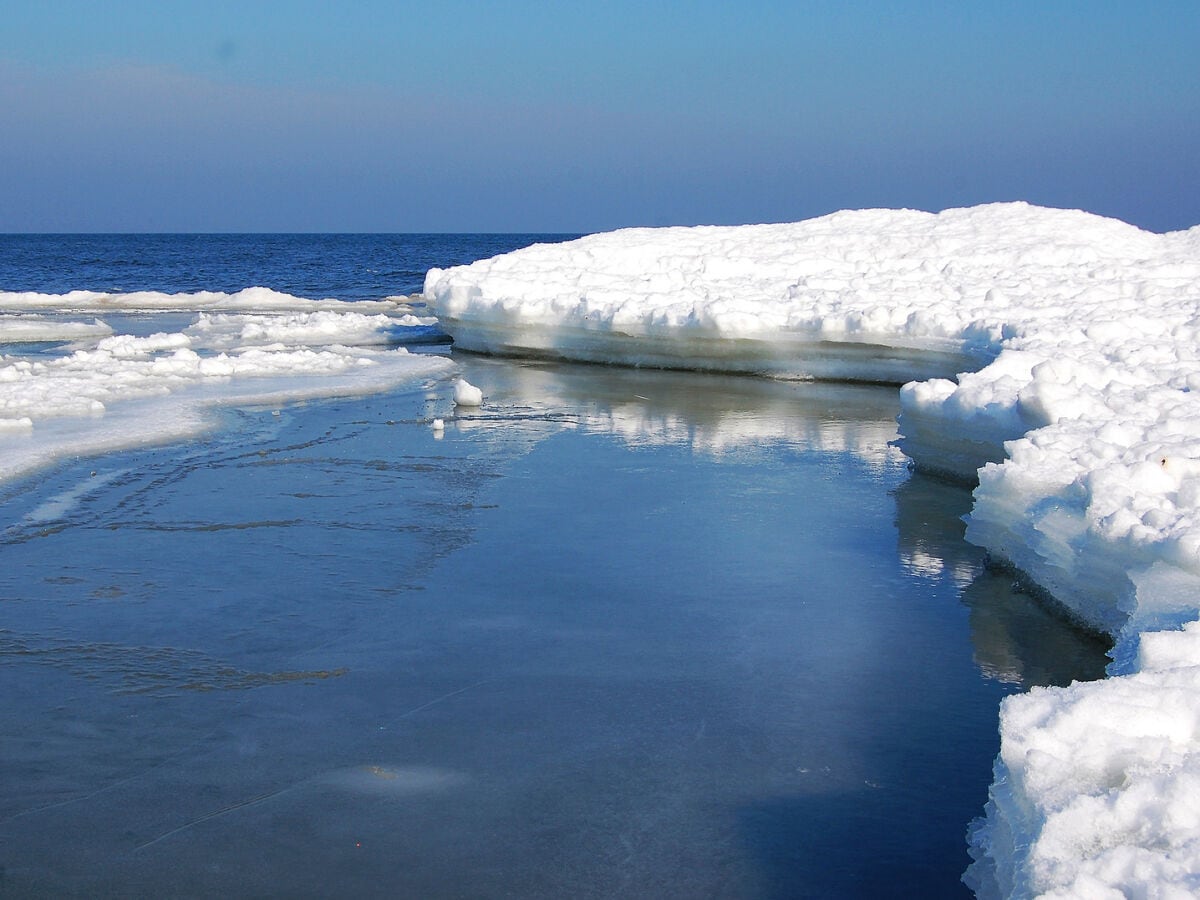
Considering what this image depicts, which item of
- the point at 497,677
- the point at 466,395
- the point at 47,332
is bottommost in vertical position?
the point at 497,677

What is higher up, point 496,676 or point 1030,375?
point 1030,375

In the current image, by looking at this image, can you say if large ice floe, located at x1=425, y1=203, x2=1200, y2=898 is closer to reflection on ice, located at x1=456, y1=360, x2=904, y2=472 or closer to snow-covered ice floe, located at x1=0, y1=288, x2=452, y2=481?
reflection on ice, located at x1=456, y1=360, x2=904, y2=472

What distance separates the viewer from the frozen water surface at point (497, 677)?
3018mm

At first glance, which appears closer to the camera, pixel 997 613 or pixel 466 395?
pixel 997 613

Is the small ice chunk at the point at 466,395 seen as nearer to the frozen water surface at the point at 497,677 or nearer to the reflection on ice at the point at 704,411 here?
the reflection on ice at the point at 704,411

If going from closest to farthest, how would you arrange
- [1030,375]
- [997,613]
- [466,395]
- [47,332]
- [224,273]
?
[997,613] → [1030,375] → [466,395] → [47,332] → [224,273]

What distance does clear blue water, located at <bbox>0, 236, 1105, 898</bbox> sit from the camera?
9.89ft

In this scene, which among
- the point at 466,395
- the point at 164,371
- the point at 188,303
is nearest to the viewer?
the point at 466,395

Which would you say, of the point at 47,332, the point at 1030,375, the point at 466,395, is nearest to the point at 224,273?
the point at 47,332

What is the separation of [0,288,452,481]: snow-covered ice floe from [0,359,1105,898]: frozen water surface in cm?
111

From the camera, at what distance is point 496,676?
4.13 metres

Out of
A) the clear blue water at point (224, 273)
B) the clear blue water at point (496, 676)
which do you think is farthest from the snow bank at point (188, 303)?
the clear blue water at point (496, 676)

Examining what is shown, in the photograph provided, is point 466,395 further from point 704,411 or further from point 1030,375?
point 1030,375

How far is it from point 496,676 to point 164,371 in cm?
817
